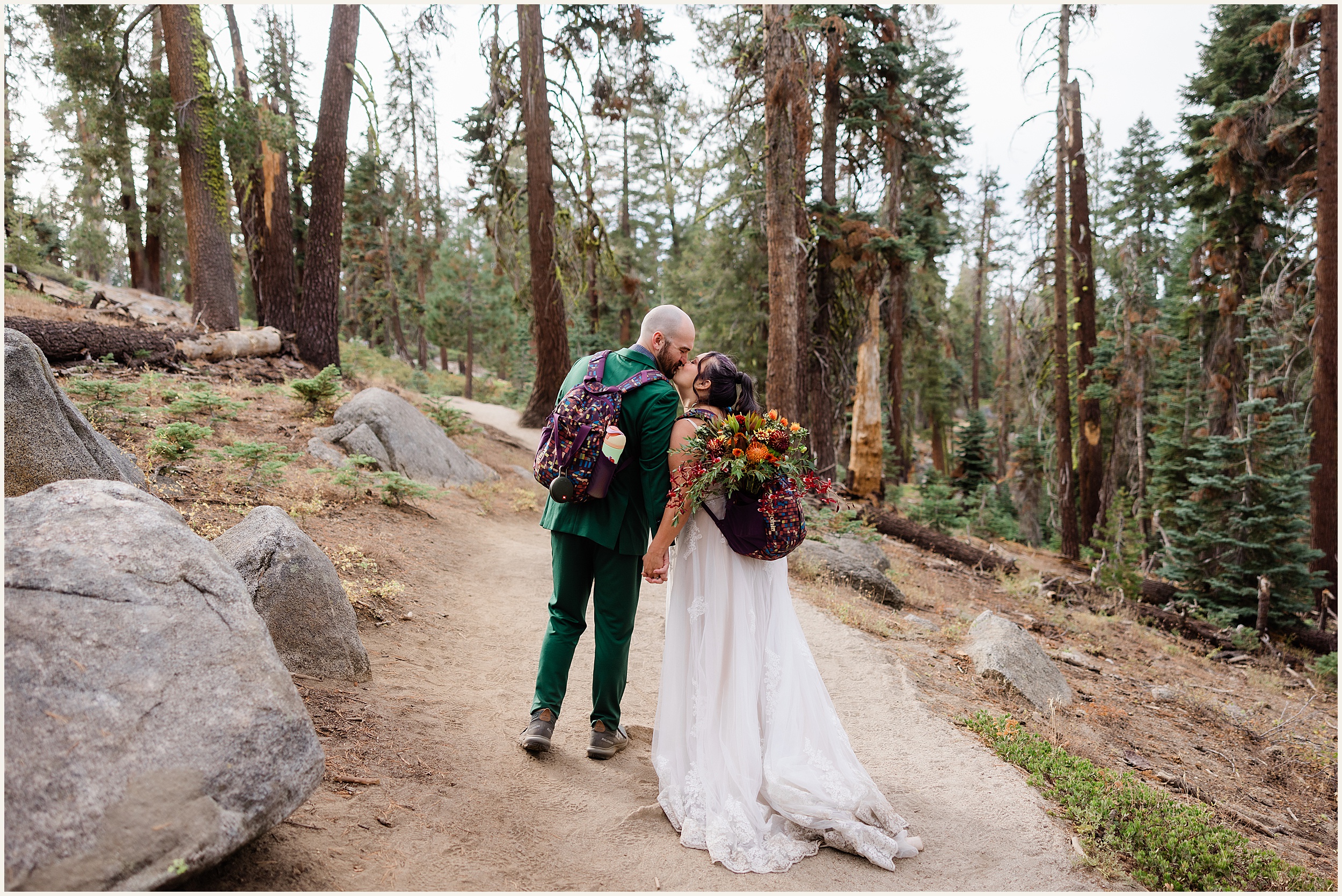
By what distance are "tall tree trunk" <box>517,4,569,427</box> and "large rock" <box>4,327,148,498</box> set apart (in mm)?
9990

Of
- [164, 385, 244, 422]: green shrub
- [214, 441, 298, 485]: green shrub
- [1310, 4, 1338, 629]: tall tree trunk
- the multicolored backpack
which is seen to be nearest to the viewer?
the multicolored backpack

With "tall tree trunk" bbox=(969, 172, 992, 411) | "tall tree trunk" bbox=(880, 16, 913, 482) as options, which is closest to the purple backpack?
"tall tree trunk" bbox=(880, 16, 913, 482)

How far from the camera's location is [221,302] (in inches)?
521

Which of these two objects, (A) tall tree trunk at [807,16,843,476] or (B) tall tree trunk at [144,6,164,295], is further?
(B) tall tree trunk at [144,6,164,295]

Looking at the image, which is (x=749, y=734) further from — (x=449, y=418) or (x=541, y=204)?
(x=541, y=204)

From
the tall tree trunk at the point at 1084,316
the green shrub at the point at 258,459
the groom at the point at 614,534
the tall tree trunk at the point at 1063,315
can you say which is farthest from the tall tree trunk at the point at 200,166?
the tall tree trunk at the point at 1084,316

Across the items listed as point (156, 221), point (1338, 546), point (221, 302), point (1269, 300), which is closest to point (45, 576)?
point (221, 302)

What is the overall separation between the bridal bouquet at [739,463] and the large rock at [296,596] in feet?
7.40

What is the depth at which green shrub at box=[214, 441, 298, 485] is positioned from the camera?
265 inches

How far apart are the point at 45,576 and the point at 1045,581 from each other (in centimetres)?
1310

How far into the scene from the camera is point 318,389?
32.3ft

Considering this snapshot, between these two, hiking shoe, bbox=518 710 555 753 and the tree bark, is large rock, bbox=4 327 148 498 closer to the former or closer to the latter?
hiking shoe, bbox=518 710 555 753

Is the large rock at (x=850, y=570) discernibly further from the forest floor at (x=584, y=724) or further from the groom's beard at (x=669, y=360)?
the groom's beard at (x=669, y=360)

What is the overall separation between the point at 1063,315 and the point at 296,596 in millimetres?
16835
